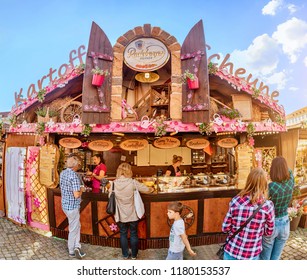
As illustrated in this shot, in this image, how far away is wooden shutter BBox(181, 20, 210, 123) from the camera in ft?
17.6

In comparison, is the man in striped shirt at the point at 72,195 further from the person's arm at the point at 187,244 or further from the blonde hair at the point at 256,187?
→ the blonde hair at the point at 256,187

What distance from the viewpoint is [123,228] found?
14.4ft

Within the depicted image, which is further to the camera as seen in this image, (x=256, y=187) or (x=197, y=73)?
(x=197, y=73)

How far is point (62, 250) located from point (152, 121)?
12.2ft

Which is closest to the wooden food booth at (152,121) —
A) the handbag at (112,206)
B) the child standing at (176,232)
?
the handbag at (112,206)

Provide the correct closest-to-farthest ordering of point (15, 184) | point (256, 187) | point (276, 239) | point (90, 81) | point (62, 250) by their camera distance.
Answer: point (256, 187), point (276, 239), point (62, 250), point (90, 81), point (15, 184)

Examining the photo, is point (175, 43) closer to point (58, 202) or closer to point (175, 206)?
point (175, 206)

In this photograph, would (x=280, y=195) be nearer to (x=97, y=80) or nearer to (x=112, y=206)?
(x=112, y=206)

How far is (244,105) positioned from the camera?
6.07 metres

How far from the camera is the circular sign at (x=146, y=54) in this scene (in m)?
5.65

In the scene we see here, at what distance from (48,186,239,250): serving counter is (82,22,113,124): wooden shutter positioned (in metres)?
1.95

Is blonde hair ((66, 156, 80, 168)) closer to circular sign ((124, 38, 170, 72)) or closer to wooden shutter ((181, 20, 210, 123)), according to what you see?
wooden shutter ((181, 20, 210, 123))

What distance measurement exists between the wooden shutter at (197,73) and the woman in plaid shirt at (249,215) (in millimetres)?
2977

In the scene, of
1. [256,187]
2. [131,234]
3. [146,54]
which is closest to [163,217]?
[131,234]
